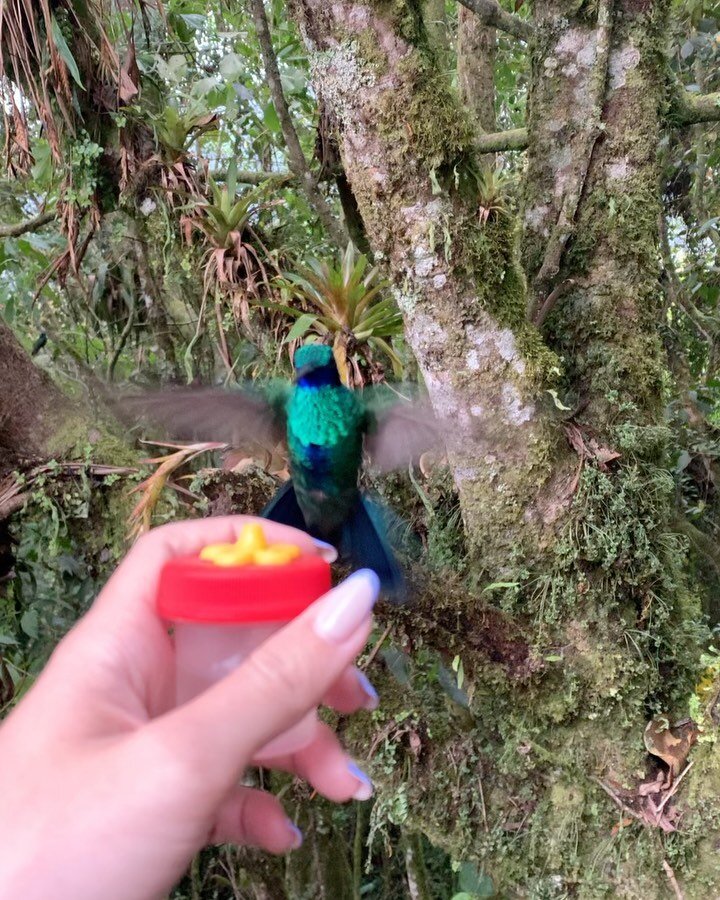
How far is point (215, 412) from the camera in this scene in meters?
Answer: 1.74

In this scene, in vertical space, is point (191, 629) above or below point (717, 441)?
above

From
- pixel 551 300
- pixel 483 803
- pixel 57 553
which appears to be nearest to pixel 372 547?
pixel 483 803

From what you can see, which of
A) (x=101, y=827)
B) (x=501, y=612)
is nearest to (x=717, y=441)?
(x=501, y=612)

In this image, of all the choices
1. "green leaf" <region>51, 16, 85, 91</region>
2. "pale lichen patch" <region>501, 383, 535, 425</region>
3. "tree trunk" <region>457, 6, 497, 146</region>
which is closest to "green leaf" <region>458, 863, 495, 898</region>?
"pale lichen patch" <region>501, 383, 535, 425</region>

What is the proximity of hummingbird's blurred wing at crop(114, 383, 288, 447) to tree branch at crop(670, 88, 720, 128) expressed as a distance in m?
1.21

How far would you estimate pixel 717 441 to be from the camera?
2.60 metres

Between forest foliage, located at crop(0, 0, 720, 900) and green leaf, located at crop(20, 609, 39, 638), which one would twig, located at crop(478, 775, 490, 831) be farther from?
green leaf, located at crop(20, 609, 39, 638)

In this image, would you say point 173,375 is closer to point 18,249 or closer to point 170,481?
point 18,249

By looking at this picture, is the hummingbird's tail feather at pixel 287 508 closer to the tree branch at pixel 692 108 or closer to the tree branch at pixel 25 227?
the tree branch at pixel 692 108

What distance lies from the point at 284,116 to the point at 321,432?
3.64 ft

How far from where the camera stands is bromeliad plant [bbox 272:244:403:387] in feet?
6.37

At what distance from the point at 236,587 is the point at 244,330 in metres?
1.65

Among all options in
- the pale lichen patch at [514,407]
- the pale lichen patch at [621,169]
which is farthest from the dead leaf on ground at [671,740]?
the pale lichen patch at [621,169]

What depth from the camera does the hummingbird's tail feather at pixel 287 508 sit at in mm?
1774
